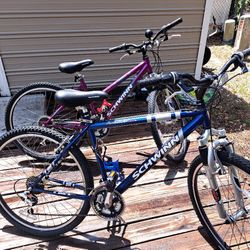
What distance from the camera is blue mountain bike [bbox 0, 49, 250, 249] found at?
155 cm

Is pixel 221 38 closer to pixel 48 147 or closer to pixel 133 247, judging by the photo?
pixel 48 147

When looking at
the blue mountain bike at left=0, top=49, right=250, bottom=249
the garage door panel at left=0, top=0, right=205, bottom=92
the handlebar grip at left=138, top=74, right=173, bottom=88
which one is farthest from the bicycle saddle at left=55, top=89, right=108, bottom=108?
the garage door panel at left=0, top=0, right=205, bottom=92

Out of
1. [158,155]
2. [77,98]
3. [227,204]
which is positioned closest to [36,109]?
[77,98]

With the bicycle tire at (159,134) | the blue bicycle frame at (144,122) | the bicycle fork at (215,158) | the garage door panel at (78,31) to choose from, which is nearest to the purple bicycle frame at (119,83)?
the bicycle tire at (159,134)

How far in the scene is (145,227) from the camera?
6.84ft

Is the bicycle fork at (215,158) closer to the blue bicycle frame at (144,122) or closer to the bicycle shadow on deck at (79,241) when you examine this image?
the blue bicycle frame at (144,122)

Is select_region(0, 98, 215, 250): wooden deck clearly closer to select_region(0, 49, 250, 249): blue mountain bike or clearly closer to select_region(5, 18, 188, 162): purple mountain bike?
select_region(0, 49, 250, 249): blue mountain bike

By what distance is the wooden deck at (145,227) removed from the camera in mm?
1965

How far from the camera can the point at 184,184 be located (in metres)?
2.47

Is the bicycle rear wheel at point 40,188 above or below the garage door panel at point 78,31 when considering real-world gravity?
below

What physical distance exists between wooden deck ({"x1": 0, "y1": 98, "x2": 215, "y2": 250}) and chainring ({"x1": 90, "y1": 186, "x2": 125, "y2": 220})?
0.23 meters

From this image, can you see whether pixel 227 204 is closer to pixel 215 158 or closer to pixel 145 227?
pixel 145 227

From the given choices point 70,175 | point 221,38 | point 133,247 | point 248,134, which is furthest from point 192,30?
point 221,38

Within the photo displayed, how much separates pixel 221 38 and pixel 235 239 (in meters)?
6.19
